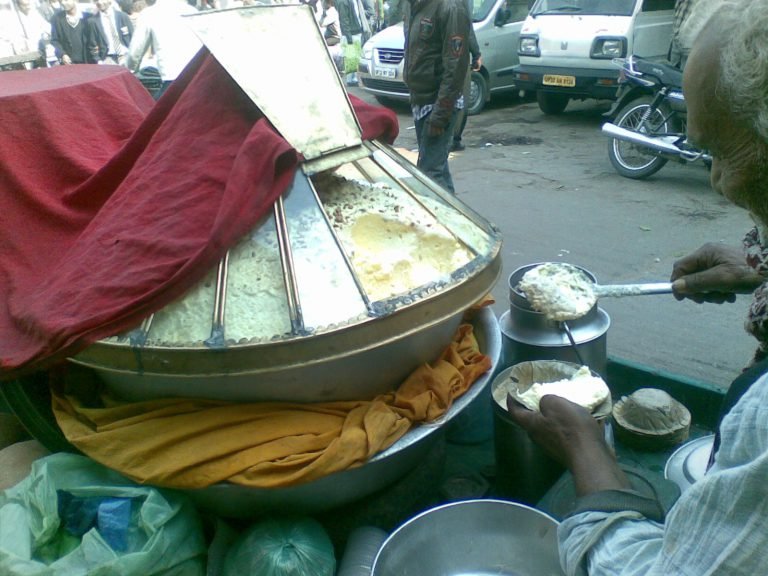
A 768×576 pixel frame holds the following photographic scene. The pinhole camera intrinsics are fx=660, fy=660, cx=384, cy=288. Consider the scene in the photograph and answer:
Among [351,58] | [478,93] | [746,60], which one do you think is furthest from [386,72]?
[746,60]

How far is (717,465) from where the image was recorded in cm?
99

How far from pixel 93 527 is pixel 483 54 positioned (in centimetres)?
869

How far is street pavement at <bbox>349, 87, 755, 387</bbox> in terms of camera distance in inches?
143

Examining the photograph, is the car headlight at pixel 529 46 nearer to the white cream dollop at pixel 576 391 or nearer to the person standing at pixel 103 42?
the person standing at pixel 103 42

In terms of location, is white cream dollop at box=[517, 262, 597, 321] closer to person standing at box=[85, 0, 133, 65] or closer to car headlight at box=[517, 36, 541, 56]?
car headlight at box=[517, 36, 541, 56]

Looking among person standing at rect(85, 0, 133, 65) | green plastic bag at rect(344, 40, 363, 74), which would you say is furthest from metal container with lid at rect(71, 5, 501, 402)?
green plastic bag at rect(344, 40, 363, 74)

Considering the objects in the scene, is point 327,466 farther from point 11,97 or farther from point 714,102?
point 11,97

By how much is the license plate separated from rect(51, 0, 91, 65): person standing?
6890 mm

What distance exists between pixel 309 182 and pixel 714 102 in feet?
3.38

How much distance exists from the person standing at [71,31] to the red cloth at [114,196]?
342 inches

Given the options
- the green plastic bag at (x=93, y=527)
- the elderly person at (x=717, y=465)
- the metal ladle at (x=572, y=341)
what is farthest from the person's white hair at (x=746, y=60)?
the green plastic bag at (x=93, y=527)

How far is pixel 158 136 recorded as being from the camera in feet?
6.42

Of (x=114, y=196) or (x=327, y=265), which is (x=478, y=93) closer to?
(x=114, y=196)

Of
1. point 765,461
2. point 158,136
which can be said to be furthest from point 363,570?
point 158,136
